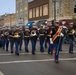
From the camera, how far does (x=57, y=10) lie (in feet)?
169

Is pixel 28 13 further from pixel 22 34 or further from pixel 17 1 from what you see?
pixel 22 34

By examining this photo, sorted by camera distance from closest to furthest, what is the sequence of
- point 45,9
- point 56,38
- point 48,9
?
point 56,38
point 48,9
point 45,9

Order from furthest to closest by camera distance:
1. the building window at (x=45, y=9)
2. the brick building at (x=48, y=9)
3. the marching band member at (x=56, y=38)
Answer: the building window at (x=45, y=9) < the brick building at (x=48, y=9) < the marching band member at (x=56, y=38)

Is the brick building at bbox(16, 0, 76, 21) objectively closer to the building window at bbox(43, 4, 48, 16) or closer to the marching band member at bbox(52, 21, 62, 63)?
the building window at bbox(43, 4, 48, 16)

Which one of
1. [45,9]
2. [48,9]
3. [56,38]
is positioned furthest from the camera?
[45,9]

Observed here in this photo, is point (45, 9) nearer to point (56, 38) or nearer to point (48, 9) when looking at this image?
point (48, 9)

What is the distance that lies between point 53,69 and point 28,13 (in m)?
55.9

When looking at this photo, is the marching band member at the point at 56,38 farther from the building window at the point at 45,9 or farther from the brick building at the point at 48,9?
the building window at the point at 45,9

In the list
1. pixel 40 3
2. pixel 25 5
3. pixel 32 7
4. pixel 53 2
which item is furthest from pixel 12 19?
pixel 53 2

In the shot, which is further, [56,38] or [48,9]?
[48,9]

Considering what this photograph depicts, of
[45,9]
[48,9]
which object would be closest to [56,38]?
[48,9]

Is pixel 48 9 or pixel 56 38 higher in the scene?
pixel 48 9

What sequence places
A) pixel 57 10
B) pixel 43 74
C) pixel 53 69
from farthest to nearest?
pixel 57 10, pixel 53 69, pixel 43 74

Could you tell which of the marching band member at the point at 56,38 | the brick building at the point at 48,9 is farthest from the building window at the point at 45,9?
the marching band member at the point at 56,38
